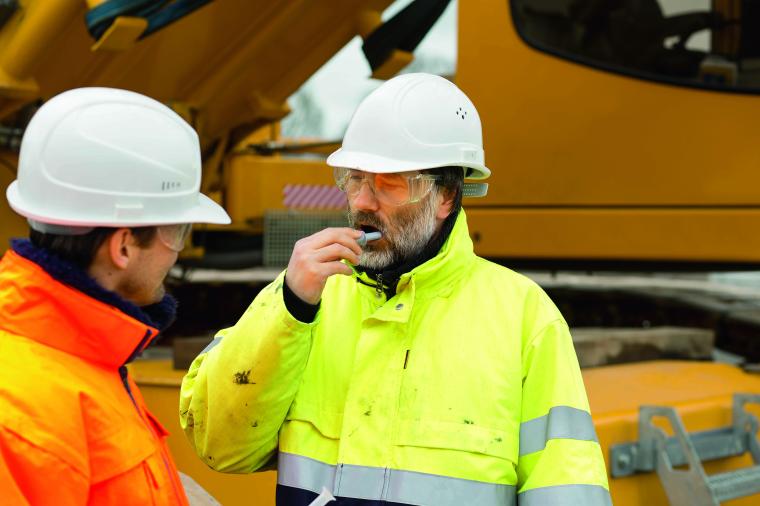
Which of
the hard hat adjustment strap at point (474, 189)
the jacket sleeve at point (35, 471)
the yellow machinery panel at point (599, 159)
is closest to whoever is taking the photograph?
the jacket sleeve at point (35, 471)

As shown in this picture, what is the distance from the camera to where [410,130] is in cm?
211

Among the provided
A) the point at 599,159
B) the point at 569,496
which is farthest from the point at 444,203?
the point at 599,159

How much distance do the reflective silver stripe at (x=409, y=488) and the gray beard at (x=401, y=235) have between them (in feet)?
1.41

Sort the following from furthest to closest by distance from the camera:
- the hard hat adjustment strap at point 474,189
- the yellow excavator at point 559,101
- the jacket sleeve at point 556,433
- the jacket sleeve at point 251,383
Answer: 1. the yellow excavator at point 559,101
2. the hard hat adjustment strap at point 474,189
3. the jacket sleeve at point 251,383
4. the jacket sleeve at point 556,433

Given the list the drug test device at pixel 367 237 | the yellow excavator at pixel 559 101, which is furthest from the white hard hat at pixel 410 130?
the yellow excavator at pixel 559 101

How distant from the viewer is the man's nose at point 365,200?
2.11 m

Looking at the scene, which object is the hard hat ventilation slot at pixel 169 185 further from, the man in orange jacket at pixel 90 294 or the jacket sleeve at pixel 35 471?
the jacket sleeve at pixel 35 471

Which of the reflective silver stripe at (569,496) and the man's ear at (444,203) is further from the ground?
the man's ear at (444,203)

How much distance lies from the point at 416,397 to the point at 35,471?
734 millimetres

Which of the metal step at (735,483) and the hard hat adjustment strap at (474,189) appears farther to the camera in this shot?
the metal step at (735,483)

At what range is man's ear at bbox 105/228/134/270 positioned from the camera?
1.70 meters

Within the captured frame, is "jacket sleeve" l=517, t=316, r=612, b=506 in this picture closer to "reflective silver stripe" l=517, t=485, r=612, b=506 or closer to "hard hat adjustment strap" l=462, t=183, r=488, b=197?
"reflective silver stripe" l=517, t=485, r=612, b=506

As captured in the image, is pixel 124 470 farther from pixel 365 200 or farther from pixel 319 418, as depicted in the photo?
pixel 365 200

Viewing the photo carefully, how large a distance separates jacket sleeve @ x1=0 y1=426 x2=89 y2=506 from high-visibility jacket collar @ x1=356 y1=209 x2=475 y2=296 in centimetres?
78
